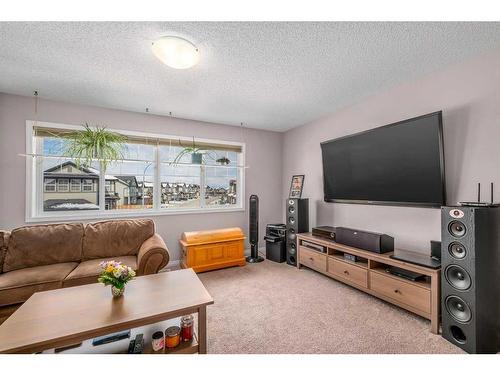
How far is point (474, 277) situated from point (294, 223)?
7.15 feet

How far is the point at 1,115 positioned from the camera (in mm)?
2730

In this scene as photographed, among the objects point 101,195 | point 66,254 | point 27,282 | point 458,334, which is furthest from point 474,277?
point 101,195

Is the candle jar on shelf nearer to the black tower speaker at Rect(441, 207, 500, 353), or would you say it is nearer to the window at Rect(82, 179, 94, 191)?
the black tower speaker at Rect(441, 207, 500, 353)

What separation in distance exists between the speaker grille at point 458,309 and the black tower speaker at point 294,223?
77.5 inches

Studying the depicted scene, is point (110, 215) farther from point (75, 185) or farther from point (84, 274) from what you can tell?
point (84, 274)

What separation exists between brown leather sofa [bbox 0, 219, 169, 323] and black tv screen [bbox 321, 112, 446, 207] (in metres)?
2.54

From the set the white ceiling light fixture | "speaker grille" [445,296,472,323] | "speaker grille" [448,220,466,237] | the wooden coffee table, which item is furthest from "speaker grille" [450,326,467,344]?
the white ceiling light fixture

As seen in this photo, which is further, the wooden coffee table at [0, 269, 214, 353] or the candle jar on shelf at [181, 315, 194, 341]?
the candle jar on shelf at [181, 315, 194, 341]

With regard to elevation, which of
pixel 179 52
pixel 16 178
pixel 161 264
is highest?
pixel 179 52

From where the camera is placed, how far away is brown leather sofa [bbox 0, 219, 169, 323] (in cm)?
197

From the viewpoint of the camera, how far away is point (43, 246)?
241 centimetres

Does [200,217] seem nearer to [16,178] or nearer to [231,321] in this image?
[231,321]
